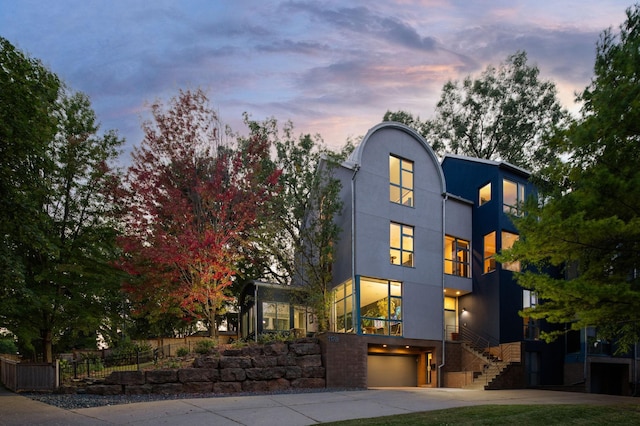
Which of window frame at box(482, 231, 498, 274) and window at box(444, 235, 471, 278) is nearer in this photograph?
window frame at box(482, 231, 498, 274)

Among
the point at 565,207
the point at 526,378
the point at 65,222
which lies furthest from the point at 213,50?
the point at 526,378

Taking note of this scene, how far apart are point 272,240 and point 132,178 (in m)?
6.95

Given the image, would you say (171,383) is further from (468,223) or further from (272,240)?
(468,223)

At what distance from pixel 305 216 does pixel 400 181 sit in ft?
14.0

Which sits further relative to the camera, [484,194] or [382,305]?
[484,194]

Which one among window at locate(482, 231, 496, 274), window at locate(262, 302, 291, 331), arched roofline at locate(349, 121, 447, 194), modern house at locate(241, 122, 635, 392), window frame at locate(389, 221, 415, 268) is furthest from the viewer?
window at locate(262, 302, 291, 331)

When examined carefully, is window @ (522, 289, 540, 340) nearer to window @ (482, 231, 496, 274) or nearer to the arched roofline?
window @ (482, 231, 496, 274)

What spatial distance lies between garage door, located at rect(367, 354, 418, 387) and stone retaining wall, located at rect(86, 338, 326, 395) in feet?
15.2

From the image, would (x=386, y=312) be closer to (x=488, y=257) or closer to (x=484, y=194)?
(x=488, y=257)

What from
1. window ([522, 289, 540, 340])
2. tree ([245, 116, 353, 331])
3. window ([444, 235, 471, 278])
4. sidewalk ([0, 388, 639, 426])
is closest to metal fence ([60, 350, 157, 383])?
sidewalk ([0, 388, 639, 426])

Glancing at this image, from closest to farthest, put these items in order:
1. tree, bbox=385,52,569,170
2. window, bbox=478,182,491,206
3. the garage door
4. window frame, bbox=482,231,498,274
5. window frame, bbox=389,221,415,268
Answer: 1. window frame, bbox=389,221,415,268
2. the garage door
3. window frame, bbox=482,231,498,274
4. window, bbox=478,182,491,206
5. tree, bbox=385,52,569,170

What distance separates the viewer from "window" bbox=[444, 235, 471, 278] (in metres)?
22.4

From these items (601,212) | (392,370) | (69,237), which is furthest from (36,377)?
(601,212)

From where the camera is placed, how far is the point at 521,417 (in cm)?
980
